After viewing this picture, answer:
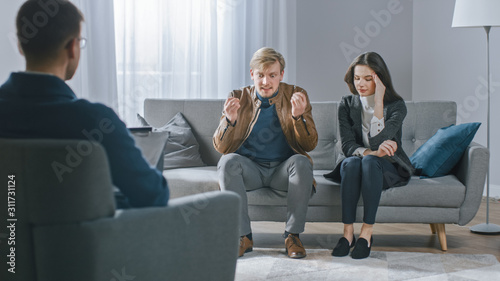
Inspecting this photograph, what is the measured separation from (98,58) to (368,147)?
6.82 ft

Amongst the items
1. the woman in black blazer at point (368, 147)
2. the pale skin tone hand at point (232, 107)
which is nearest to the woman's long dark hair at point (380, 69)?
the woman in black blazer at point (368, 147)

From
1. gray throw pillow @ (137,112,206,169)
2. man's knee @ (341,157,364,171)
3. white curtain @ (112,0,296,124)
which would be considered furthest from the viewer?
white curtain @ (112,0,296,124)

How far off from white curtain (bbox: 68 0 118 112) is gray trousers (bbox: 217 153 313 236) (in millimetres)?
1552

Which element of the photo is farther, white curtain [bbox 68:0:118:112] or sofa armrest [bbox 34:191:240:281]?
white curtain [bbox 68:0:118:112]

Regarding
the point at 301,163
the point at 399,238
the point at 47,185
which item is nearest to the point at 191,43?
the point at 301,163

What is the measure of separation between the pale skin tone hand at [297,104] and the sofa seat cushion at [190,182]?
1.75ft

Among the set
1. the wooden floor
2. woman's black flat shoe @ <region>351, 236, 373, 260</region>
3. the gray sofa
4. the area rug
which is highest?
the gray sofa

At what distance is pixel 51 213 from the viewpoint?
114 cm

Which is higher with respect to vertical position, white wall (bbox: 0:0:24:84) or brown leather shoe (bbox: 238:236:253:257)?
white wall (bbox: 0:0:24:84)

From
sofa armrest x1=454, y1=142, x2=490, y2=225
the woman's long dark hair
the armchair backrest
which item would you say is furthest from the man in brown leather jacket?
the armchair backrest

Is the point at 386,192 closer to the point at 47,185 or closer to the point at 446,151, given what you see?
the point at 446,151

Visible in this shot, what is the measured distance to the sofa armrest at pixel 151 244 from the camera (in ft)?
3.76

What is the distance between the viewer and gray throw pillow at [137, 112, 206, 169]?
3.28 m

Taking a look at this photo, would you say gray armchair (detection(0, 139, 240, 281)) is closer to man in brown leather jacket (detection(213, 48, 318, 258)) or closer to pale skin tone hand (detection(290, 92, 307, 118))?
man in brown leather jacket (detection(213, 48, 318, 258))
